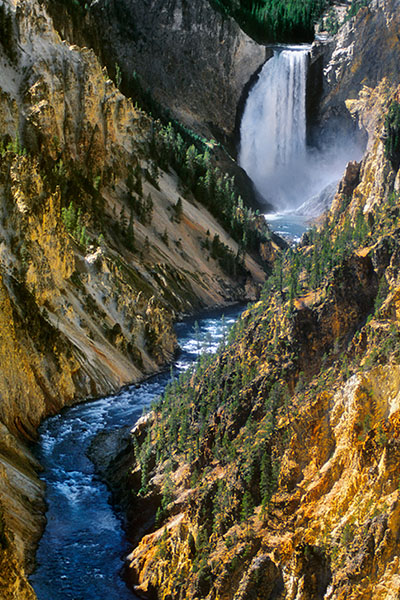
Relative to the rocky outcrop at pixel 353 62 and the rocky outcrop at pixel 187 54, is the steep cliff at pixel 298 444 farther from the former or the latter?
the rocky outcrop at pixel 187 54

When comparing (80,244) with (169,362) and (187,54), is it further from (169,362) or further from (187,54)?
(187,54)

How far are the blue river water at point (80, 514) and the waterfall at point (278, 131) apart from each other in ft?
279

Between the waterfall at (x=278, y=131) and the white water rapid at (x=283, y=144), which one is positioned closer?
the white water rapid at (x=283, y=144)

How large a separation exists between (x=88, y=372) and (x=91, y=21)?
225 ft

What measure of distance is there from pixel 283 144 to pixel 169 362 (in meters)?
79.9

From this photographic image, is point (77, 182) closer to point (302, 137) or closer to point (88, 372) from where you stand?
point (88, 372)

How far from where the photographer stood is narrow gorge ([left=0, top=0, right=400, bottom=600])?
17.7 metres

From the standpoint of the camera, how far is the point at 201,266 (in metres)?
74.2

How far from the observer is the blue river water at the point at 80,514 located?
2327cm

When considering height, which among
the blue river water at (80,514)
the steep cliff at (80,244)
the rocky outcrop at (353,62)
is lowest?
the blue river water at (80,514)

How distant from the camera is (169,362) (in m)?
50.0

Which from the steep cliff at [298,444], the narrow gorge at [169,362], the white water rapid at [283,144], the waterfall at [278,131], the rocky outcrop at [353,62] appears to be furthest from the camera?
the waterfall at [278,131]

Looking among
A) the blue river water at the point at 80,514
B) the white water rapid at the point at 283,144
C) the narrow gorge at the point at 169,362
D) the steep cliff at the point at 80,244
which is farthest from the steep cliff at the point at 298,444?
the white water rapid at the point at 283,144

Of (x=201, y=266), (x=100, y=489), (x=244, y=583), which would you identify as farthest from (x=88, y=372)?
(x=201, y=266)
